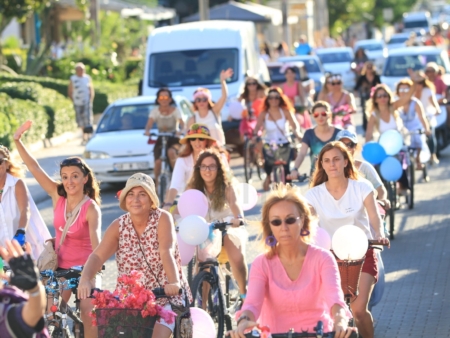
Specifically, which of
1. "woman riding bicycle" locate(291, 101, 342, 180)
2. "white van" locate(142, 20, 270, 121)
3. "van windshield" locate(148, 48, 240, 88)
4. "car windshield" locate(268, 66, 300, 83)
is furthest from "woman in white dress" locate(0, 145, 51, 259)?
"car windshield" locate(268, 66, 300, 83)

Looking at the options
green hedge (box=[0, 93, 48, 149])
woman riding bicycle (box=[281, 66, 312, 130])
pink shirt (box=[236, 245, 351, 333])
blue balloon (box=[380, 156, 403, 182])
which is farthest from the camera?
woman riding bicycle (box=[281, 66, 312, 130])

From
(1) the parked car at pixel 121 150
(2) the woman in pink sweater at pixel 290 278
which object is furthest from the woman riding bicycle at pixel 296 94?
(2) the woman in pink sweater at pixel 290 278

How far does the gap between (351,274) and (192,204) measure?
188 cm

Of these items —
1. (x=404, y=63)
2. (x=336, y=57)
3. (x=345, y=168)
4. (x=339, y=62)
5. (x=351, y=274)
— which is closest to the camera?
(x=351, y=274)

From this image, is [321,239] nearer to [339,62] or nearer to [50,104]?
[50,104]

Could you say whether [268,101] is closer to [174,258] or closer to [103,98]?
[174,258]

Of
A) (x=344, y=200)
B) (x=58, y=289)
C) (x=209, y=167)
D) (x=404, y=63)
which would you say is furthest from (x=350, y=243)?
(x=404, y=63)

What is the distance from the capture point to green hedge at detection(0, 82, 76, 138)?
2634 cm

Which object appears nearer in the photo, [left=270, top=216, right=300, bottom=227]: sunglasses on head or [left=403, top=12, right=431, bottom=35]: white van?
[left=270, top=216, right=300, bottom=227]: sunglasses on head

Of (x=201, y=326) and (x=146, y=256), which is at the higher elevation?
(x=146, y=256)

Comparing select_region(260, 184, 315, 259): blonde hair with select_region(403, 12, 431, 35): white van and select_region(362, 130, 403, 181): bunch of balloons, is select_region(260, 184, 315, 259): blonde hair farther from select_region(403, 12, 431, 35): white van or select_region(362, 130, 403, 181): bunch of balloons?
select_region(403, 12, 431, 35): white van

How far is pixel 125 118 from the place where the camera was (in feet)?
63.4

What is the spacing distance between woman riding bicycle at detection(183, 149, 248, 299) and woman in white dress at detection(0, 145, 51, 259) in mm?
1306

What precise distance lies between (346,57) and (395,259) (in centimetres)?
3284
